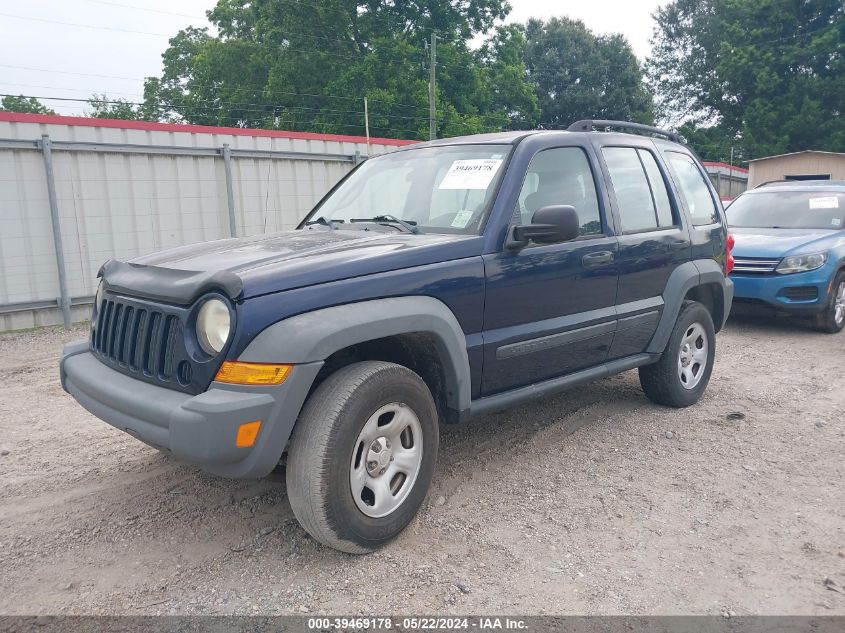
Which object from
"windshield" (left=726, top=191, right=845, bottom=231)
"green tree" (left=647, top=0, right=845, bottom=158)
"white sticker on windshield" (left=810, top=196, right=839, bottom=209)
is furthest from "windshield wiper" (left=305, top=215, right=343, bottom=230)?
"green tree" (left=647, top=0, right=845, bottom=158)

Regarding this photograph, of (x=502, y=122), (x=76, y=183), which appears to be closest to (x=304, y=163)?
(x=76, y=183)

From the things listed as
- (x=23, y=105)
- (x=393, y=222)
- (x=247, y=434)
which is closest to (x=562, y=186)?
(x=393, y=222)

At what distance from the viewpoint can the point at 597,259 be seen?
399 centimetres

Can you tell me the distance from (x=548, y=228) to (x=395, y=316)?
0.98 meters

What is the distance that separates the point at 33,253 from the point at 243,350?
22.1 feet

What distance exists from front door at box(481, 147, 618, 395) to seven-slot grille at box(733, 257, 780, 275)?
14.4ft

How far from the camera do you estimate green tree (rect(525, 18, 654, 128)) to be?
45.5m

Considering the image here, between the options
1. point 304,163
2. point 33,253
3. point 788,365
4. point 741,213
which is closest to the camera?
point 788,365

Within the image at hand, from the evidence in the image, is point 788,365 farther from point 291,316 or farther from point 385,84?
point 385,84

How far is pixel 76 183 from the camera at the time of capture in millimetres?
8367

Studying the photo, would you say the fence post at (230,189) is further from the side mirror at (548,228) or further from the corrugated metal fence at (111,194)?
the side mirror at (548,228)

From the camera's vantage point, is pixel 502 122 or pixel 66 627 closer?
pixel 66 627

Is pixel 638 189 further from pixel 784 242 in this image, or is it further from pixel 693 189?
pixel 784 242

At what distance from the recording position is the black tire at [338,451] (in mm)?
2717
